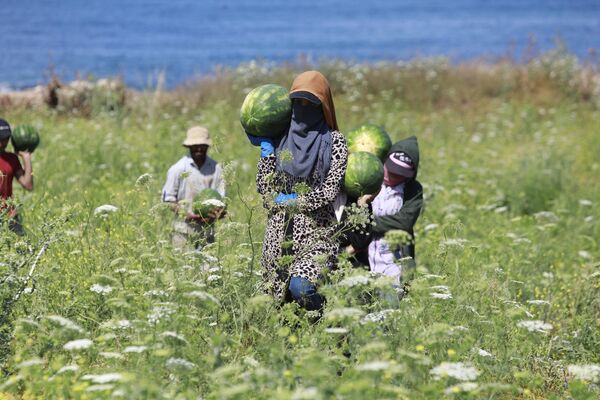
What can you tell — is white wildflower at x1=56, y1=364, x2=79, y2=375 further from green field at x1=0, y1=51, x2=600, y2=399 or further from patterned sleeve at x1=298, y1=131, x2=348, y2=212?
patterned sleeve at x1=298, y1=131, x2=348, y2=212

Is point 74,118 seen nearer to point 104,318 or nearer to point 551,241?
point 551,241

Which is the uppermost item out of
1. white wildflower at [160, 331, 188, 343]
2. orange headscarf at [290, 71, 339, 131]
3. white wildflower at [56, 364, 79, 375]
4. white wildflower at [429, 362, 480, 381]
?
orange headscarf at [290, 71, 339, 131]

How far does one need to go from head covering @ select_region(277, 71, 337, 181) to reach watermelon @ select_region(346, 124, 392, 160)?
2.89 ft

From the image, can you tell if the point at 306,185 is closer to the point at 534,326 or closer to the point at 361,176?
the point at 361,176

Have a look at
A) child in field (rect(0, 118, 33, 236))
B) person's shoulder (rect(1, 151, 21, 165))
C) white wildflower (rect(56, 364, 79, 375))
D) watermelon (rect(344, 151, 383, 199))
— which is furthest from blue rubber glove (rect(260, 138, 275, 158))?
person's shoulder (rect(1, 151, 21, 165))

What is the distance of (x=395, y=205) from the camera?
7.20 meters

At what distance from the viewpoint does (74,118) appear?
1728 centimetres

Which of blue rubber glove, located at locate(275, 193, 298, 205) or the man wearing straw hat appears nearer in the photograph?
blue rubber glove, located at locate(275, 193, 298, 205)

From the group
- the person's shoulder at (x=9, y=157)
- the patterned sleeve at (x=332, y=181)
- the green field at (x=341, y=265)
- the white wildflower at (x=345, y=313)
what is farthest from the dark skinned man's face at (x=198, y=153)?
the white wildflower at (x=345, y=313)

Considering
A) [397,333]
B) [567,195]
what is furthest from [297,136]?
[567,195]

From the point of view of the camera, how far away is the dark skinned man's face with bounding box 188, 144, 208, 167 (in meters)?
8.59

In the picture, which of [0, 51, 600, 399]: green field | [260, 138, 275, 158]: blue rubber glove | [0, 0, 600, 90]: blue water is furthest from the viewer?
[0, 0, 600, 90]: blue water

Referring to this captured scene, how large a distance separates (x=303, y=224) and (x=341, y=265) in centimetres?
75

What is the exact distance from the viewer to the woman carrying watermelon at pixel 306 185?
613 cm
